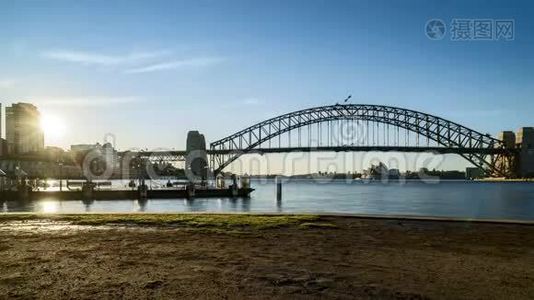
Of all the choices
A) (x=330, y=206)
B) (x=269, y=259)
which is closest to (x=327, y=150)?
(x=330, y=206)

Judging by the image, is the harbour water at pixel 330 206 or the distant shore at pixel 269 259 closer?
the distant shore at pixel 269 259

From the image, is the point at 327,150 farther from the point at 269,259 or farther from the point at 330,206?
the point at 269,259

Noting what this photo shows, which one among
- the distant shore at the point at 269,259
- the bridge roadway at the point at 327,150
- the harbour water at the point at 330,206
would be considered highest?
the bridge roadway at the point at 327,150

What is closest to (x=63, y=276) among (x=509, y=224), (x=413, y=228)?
(x=413, y=228)

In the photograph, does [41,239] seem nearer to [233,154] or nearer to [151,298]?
[151,298]

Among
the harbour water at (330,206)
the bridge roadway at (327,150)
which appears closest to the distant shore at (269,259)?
the harbour water at (330,206)

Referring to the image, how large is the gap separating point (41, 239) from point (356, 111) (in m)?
118

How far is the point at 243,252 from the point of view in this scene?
1167 cm

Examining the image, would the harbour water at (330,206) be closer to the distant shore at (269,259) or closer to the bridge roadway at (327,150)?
the distant shore at (269,259)

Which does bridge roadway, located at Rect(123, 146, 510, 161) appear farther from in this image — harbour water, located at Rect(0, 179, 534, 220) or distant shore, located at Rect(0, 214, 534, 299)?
distant shore, located at Rect(0, 214, 534, 299)

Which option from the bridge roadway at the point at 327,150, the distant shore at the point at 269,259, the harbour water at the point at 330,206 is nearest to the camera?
the distant shore at the point at 269,259

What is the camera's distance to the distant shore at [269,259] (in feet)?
26.7

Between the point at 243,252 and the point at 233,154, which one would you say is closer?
the point at 243,252

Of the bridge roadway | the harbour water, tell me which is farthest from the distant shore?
the bridge roadway
